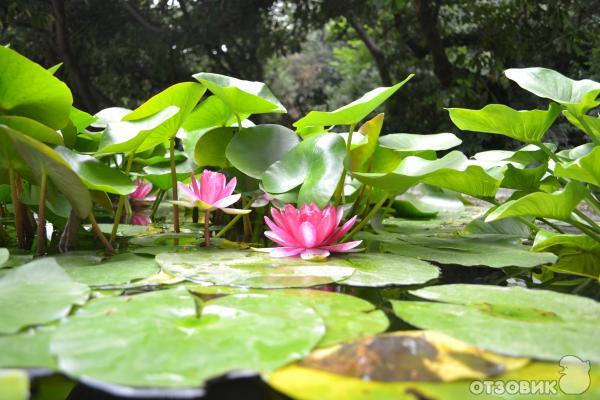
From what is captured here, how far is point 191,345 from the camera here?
37 cm

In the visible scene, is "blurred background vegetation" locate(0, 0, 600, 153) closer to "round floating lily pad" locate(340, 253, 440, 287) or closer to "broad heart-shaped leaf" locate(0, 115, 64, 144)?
"round floating lily pad" locate(340, 253, 440, 287)

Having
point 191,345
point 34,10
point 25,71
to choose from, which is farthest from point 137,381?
point 34,10

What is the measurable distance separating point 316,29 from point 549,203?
3800 millimetres

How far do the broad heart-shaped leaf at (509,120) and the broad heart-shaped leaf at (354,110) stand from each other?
5.1 inches

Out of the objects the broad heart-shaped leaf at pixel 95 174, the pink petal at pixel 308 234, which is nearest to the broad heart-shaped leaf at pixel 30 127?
the broad heart-shaped leaf at pixel 95 174

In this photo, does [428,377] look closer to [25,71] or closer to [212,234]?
[25,71]

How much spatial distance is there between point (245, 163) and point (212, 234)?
20 cm

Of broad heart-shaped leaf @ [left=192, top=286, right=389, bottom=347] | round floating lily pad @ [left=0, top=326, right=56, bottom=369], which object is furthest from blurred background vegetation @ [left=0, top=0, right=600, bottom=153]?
round floating lily pad @ [left=0, top=326, right=56, bottom=369]

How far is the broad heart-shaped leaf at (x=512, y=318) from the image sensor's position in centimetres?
38

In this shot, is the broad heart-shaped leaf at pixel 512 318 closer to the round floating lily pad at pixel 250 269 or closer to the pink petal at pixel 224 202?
the round floating lily pad at pixel 250 269

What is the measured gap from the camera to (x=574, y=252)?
2.52 ft

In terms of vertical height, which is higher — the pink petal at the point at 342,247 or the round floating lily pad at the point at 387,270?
the pink petal at the point at 342,247

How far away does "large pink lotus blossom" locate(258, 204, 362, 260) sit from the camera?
0.71 m

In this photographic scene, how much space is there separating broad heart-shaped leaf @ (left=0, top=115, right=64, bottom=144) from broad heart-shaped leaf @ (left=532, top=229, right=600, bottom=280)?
0.68 meters
